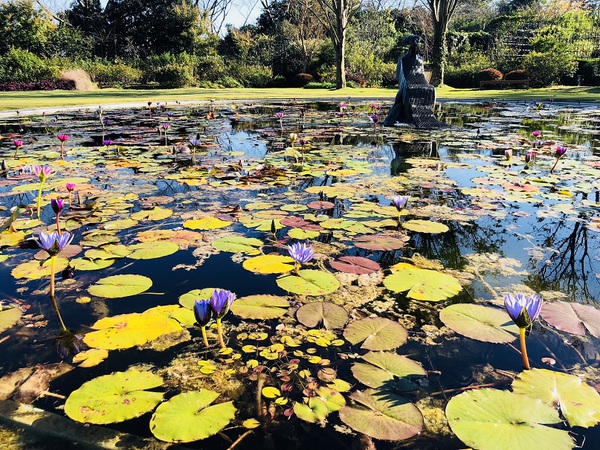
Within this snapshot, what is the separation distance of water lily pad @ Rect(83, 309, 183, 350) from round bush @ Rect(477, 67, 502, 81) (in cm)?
2125

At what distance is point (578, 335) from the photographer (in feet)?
4.57

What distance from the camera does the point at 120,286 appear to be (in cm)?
170

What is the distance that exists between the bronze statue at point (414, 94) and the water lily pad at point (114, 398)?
263 inches

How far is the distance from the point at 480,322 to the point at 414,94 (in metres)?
6.26

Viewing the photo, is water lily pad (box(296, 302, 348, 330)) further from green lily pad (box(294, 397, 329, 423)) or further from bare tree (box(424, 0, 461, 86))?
bare tree (box(424, 0, 461, 86))

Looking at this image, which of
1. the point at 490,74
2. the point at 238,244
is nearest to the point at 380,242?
the point at 238,244

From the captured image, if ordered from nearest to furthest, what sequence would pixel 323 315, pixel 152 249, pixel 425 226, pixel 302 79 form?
1. pixel 323 315
2. pixel 152 249
3. pixel 425 226
4. pixel 302 79

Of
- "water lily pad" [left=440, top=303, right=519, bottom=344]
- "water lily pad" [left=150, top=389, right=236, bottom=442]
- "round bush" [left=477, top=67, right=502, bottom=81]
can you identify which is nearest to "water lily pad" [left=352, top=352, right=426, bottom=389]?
"water lily pad" [left=440, top=303, right=519, bottom=344]

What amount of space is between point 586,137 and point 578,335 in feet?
19.2

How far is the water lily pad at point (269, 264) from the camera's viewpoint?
184 centimetres

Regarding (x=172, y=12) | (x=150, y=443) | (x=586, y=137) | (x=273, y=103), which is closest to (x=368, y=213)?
(x=150, y=443)

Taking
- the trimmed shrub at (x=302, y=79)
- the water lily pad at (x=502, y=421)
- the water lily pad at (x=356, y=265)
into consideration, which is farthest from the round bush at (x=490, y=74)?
the water lily pad at (x=502, y=421)

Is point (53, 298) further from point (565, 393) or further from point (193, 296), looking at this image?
point (565, 393)

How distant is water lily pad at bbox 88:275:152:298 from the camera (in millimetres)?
1646
